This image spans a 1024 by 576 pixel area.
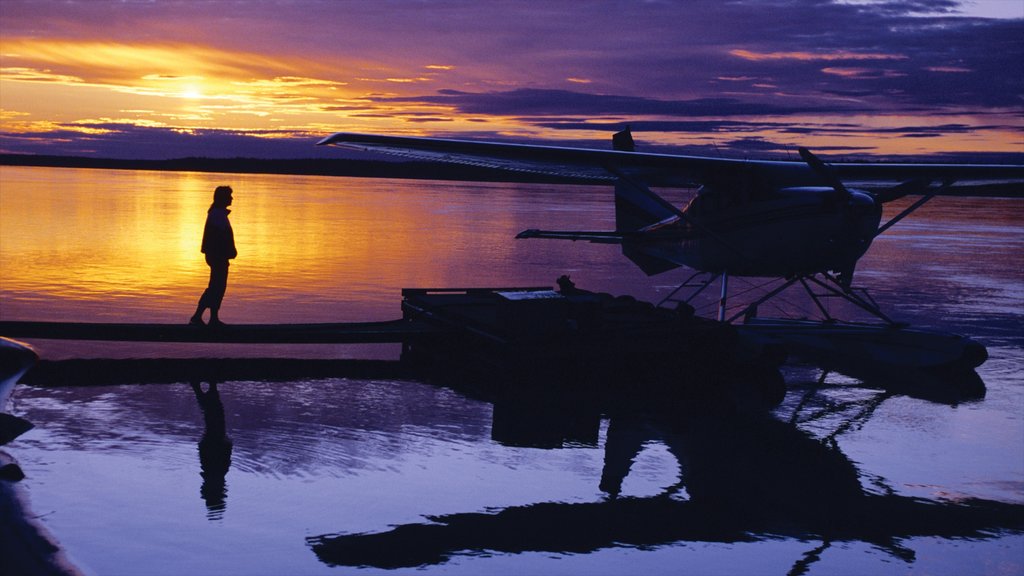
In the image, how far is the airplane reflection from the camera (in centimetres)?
460

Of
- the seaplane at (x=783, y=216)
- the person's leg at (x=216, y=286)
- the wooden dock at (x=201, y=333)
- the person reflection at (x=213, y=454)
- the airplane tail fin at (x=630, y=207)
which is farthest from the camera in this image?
the airplane tail fin at (x=630, y=207)

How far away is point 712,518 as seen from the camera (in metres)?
5.12

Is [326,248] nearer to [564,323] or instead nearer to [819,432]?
[564,323]

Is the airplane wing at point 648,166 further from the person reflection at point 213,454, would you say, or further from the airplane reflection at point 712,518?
the airplane reflection at point 712,518

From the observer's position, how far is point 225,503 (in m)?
5.06

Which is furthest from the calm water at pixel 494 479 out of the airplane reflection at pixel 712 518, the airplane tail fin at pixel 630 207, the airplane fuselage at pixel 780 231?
the airplane tail fin at pixel 630 207

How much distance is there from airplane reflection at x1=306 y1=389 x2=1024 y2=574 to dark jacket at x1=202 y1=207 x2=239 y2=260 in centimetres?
494

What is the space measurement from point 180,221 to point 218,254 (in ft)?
81.3

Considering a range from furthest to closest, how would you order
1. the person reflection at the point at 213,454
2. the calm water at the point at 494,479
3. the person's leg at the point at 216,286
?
the person's leg at the point at 216,286 < the person reflection at the point at 213,454 < the calm water at the point at 494,479

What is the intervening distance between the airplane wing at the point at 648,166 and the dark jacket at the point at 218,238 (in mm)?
1419

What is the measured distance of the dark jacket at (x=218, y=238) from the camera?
31.7 feet

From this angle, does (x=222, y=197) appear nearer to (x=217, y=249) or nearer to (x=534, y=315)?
(x=217, y=249)

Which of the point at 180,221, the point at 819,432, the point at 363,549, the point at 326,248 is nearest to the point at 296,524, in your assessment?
the point at 363,549

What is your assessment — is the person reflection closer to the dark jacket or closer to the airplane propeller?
the dark jacket
